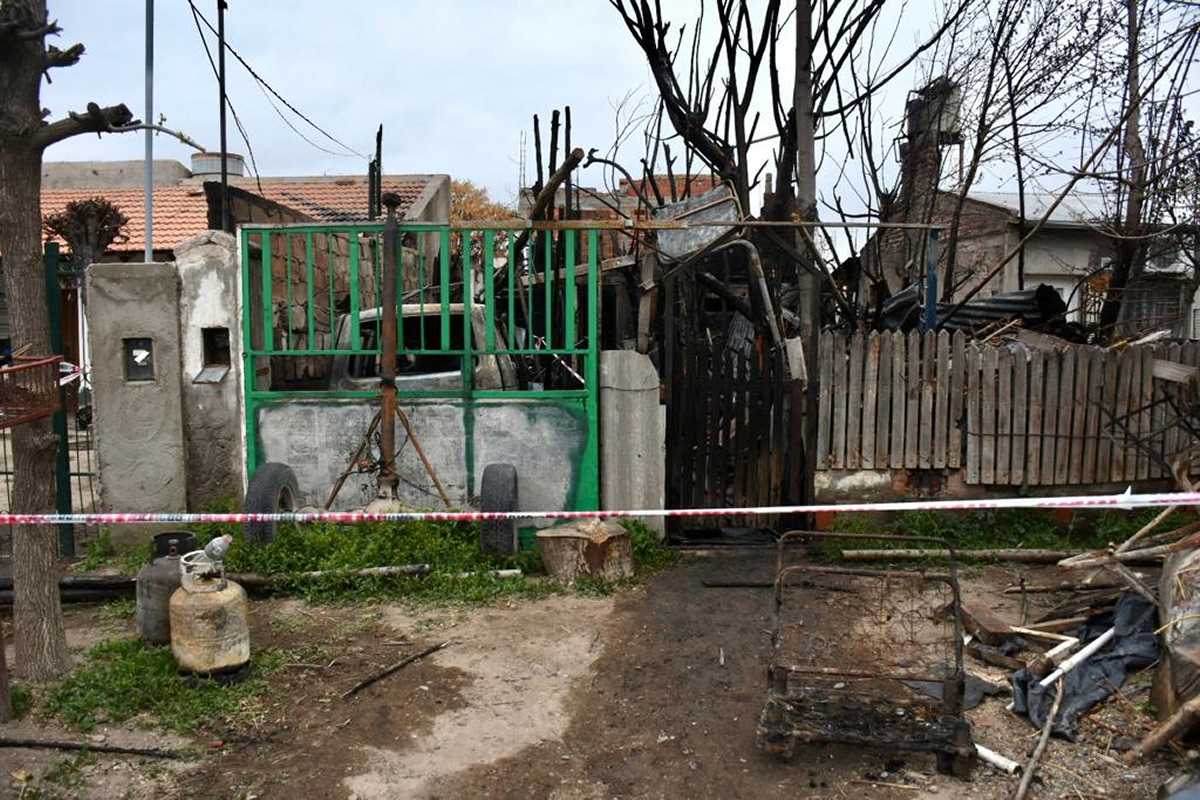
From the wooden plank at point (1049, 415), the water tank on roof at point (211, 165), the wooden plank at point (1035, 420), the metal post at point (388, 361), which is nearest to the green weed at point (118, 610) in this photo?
the metal post at point (388, 361)

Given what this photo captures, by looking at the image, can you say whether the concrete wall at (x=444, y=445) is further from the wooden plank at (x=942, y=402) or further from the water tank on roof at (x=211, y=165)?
the water tank on roof at (x=211, y=165)

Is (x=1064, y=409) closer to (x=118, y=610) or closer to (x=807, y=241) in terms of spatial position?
(x=807, y=241)

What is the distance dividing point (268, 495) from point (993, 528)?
581 centimetres

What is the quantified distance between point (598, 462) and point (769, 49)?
602 cm

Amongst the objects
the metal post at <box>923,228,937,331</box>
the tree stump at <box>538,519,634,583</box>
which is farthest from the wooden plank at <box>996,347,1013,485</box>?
the tree stump at <box>538,519,634,583</box>

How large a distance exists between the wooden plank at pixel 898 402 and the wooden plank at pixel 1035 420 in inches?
42.4

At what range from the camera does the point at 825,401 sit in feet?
24.3

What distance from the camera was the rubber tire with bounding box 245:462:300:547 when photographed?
21.2ft

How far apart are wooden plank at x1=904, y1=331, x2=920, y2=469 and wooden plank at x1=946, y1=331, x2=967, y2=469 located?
0.93ft

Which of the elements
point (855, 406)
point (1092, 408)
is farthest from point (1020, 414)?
point (855, 406)

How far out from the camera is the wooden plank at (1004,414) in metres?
7.39

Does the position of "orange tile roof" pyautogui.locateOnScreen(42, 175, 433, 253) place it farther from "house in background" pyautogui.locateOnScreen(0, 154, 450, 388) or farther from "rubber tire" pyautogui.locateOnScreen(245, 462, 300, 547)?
"rubber tire" pyautogui.locateOnScreen(245, 462, 300, 547)

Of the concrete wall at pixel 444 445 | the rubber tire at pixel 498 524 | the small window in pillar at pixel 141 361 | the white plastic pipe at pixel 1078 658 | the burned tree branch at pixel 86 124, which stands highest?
the burned tree branch at pixel 86 124

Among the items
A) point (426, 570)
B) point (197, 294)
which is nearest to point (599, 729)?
point (426, 570)
